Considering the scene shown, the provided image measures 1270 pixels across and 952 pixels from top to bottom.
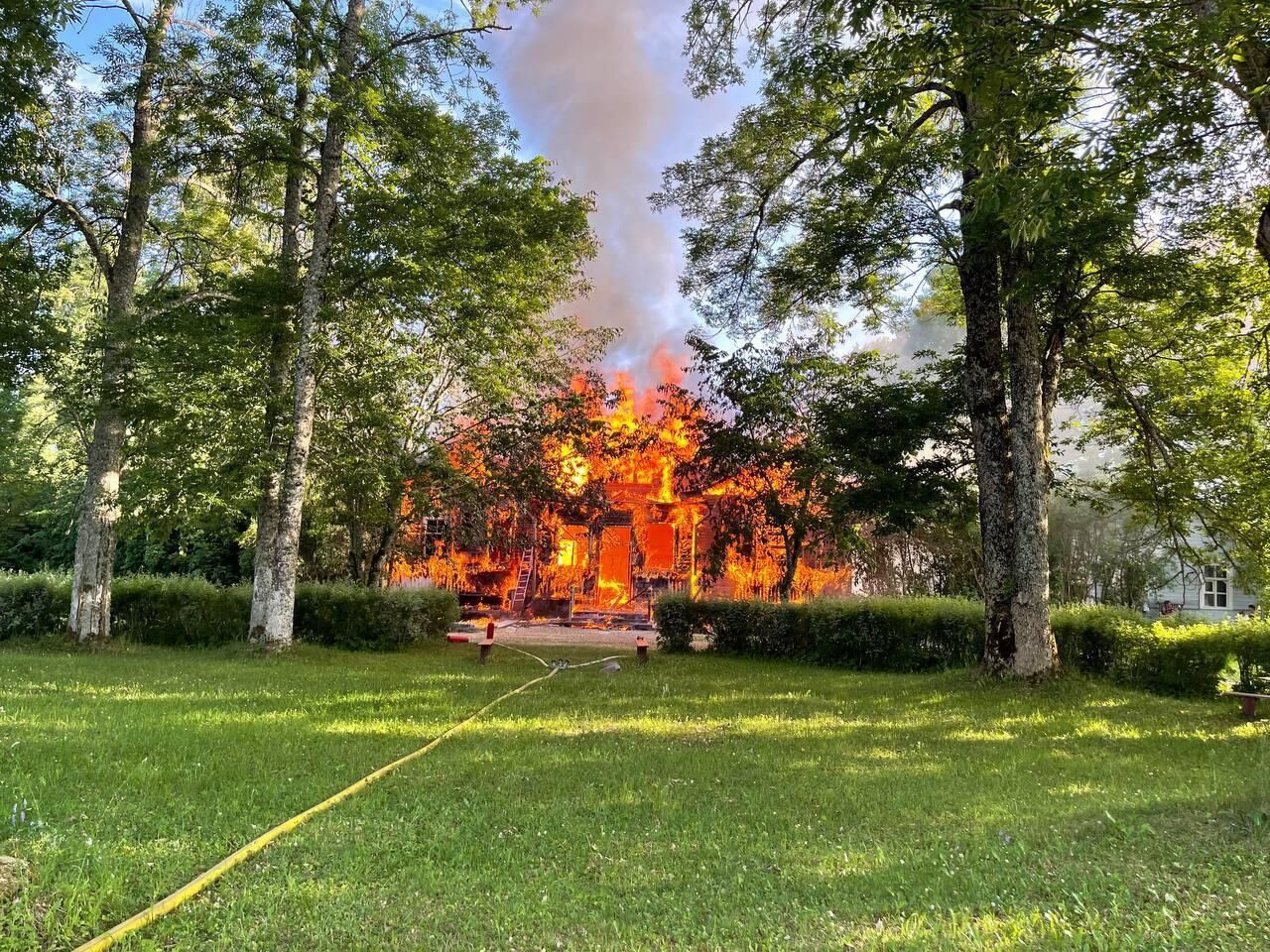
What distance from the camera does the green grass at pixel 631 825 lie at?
2.76 meters

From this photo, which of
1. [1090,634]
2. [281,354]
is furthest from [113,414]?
[1090,634]

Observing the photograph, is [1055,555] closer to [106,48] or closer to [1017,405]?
[1017,405]

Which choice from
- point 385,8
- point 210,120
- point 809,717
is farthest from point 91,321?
point 809,717

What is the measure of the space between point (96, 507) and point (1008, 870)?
13969 mm

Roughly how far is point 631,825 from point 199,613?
12524mm

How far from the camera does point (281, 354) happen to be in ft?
44.0

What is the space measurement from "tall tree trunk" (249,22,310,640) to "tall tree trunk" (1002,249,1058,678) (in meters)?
11.2

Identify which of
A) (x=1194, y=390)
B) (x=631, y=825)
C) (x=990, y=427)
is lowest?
(x=631, y=825)

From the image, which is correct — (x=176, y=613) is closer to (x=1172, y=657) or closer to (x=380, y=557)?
(x=380, y=557)

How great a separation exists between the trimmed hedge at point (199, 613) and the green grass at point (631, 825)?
229 inches

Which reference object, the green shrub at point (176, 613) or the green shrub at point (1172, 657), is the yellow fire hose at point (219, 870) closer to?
the green shrub at point (176, 613)

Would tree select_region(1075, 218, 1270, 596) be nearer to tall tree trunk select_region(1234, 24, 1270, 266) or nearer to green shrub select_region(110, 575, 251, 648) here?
tall tree trunk select_region(1234, 24, 1270, 266)

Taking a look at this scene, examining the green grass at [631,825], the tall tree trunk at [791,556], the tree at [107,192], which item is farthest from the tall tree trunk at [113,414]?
the tall tree trunk at [791,556]

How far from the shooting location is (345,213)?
12328 mm
